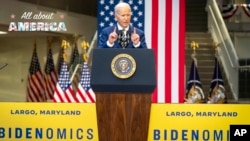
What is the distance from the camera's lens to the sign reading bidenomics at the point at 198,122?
564 centimetres

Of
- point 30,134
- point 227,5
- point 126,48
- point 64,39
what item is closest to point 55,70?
point 64,39

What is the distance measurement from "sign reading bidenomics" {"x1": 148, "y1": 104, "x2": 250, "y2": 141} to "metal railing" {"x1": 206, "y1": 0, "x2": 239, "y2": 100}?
4928 millimetres

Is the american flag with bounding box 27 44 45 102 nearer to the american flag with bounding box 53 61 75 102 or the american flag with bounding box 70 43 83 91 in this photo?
the american flag with bounding box 70 43 83 91

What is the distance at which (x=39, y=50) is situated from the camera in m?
10.7

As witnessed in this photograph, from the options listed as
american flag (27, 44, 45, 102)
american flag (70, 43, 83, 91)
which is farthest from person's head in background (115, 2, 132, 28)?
american flag (27, 44, 45, 102)

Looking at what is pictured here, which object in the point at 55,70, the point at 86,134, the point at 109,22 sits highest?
the point at 109,22

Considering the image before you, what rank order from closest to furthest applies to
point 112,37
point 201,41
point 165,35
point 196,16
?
point 112,37 → point 165,35 → point 201,41 → point 196,16

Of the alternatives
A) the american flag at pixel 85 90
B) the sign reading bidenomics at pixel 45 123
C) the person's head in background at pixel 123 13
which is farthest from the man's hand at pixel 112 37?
the american flag at pixel 85 90

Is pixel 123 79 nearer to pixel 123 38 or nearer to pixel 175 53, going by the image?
pixel 123 38

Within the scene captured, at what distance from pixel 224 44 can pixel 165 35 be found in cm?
382

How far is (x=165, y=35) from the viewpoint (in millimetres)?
7660

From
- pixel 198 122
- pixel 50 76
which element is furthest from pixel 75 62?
pixel 198 122

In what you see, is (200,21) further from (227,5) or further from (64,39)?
(64,39)

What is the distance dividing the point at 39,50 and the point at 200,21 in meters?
3.79
